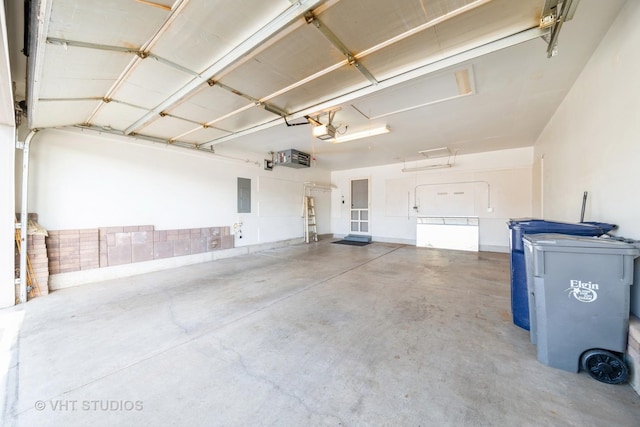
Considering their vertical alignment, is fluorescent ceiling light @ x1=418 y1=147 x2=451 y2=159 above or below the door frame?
above

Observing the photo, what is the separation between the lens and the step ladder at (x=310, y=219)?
8.38 m

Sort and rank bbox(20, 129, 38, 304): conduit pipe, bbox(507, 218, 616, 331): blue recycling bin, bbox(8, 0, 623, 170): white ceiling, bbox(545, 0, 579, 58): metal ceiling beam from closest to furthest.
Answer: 1. bbox(545, 0, 579, 58): metal ceiling beam
2. bbox(8, 0, 623, 170): white ceiling
3. bbox(507, 218, 616, 331): blue recycling bin
4. bbox(20, 129, 38, 304): conduit pipe

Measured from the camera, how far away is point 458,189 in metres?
7.20

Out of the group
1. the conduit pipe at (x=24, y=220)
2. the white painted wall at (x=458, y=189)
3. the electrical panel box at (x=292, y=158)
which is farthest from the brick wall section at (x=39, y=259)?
the white painted wall at (x=458, y=189)

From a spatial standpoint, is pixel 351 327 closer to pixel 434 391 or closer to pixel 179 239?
pixel 434 391

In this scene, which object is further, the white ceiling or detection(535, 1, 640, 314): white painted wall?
detection(535, 1, 640, 314): white painted wall

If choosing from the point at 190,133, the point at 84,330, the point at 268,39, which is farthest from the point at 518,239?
the point at 190,133

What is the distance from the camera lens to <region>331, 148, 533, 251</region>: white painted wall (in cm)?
643

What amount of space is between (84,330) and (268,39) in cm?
329

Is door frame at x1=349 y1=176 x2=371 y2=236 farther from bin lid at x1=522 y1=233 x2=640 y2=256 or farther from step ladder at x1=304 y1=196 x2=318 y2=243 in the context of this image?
bin lid at x1=522 y1=233 x2=640 y2=256

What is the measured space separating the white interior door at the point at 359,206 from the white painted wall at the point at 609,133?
5902 millimetres

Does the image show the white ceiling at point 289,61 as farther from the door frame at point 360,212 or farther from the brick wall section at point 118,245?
the door frame at point 360,212

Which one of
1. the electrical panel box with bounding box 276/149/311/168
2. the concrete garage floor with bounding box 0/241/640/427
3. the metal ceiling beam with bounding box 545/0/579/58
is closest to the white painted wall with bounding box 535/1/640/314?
the metal ceiling beam with bounding box 545/0/579/58

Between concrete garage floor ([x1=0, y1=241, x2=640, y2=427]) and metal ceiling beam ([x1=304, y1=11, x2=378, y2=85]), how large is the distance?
2.62 meters
